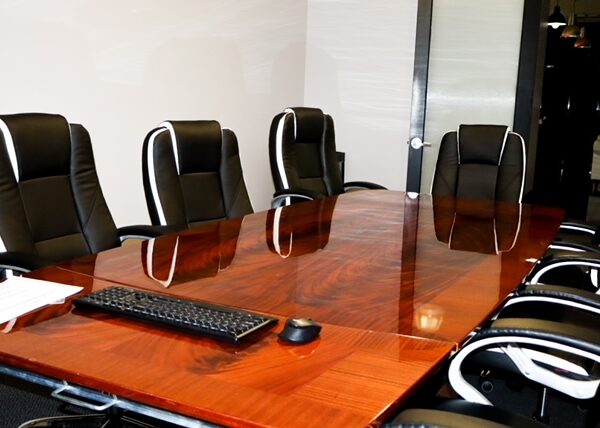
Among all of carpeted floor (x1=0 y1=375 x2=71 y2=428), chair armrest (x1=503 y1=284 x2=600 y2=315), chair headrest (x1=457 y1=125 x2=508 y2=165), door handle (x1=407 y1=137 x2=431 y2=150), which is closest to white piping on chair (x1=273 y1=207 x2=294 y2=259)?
chair armrest (x1=503 y1=284 x2=600 y2=315)

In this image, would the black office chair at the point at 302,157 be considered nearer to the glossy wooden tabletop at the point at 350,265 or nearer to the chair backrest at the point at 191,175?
the chair backrest at the point at 191,175

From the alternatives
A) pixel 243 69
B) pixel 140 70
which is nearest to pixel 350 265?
pixel 140 70

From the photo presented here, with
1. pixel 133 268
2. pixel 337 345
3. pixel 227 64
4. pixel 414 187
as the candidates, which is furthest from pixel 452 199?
pixel 337 345

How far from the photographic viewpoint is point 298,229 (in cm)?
272

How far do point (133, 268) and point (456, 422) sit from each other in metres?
1.11

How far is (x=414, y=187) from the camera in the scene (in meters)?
5.65

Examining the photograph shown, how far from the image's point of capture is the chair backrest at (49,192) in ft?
7.93

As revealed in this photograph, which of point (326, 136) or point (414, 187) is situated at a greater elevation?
point (326, 136)

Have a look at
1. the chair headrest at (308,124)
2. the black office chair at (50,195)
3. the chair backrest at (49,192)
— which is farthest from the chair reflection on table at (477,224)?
the chair backrest at (49,192)

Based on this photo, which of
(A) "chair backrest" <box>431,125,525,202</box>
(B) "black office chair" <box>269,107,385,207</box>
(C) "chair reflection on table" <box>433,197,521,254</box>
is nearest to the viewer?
(C) "chair reflection on table" <box>433,197,521,254</box>

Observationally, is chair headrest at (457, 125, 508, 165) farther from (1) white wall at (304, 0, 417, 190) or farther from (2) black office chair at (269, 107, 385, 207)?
(1) white wall at (304, 0, 417, 190)

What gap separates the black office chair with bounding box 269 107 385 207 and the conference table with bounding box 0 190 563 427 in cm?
114

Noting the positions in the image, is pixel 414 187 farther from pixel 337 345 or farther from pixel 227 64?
pixel 337 345

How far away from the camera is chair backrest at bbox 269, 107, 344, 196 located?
161 inches
